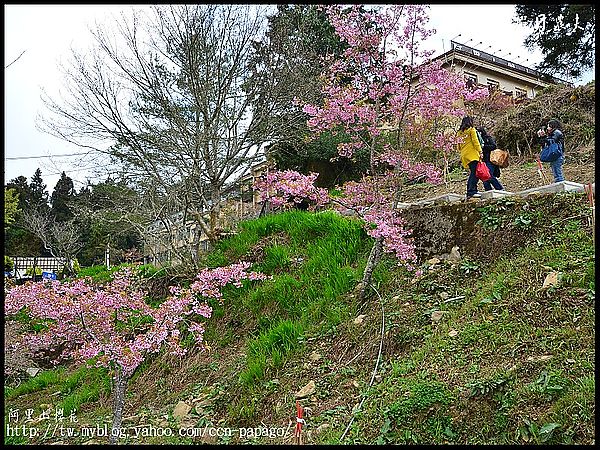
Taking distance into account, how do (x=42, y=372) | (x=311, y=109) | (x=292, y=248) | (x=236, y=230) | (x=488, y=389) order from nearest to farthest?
1. (x=488, y=389)
2. (x=311, y=109)
3. (x=292, y=248)
4. (x=42, y=372)
5. (x=236, y=230)

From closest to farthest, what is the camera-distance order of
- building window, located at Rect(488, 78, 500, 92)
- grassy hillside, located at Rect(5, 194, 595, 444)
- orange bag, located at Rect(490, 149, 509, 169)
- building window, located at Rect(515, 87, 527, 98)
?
grassy hillside, located at Rect(5, 194, 595, 444), orange bag, located at Rect(490, 149, 509, 169), building window, located at Rect(488, 78, 500, 92), building window, located at Rect(515, 87, 527, 98)

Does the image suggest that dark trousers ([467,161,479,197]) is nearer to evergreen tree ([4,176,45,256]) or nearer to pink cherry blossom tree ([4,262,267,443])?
pink cherry blossom tree ([4,262,267,443])

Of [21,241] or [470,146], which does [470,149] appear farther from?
[21,241]

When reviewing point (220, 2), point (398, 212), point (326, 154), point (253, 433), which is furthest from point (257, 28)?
point (253, 433)

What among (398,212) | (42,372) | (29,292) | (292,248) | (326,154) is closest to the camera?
(29,292)

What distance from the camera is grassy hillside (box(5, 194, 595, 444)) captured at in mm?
2793

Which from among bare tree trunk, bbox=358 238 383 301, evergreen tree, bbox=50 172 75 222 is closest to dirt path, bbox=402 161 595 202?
bare tree trunk, bbox=358 238 383 301

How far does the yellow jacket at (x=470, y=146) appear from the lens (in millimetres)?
5465

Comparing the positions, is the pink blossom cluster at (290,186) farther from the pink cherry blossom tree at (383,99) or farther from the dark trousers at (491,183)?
the dark trousers at (491,183)

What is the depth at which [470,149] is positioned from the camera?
5531 mm

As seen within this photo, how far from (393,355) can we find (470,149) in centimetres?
282

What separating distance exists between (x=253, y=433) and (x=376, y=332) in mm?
1416

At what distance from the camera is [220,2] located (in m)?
8.11

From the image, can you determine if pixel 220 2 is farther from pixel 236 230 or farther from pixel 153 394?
pixel 153 394
